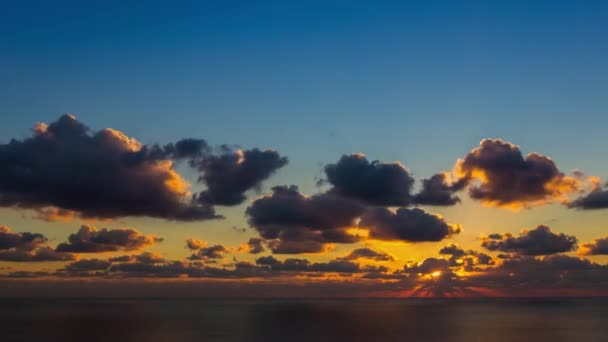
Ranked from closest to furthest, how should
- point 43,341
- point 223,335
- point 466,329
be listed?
point 43,341, point 223,335, point 466,329

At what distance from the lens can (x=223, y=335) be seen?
5625 inches

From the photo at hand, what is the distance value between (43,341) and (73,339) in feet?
18.6

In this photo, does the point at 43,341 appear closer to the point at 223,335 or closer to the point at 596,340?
the point at 223,335

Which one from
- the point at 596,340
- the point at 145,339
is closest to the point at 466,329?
the point at 596,340

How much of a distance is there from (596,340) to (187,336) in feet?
298

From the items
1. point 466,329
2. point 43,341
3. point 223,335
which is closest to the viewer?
point 43,341

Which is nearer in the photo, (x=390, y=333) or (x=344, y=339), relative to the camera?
(x=344, y=339)

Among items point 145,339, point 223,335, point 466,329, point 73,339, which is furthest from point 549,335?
point 73,339

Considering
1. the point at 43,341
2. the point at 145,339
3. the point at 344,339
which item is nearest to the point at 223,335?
the point at 145,339

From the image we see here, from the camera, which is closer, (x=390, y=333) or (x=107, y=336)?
(x=107, y=336)

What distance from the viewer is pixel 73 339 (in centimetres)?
12544

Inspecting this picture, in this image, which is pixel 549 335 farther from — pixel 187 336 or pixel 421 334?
pixel 187 336

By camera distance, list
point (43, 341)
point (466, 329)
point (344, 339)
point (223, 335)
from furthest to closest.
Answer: point (466, 329), point (223, 335), point (344, 339), point (43, 341)

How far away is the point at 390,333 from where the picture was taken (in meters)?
151
